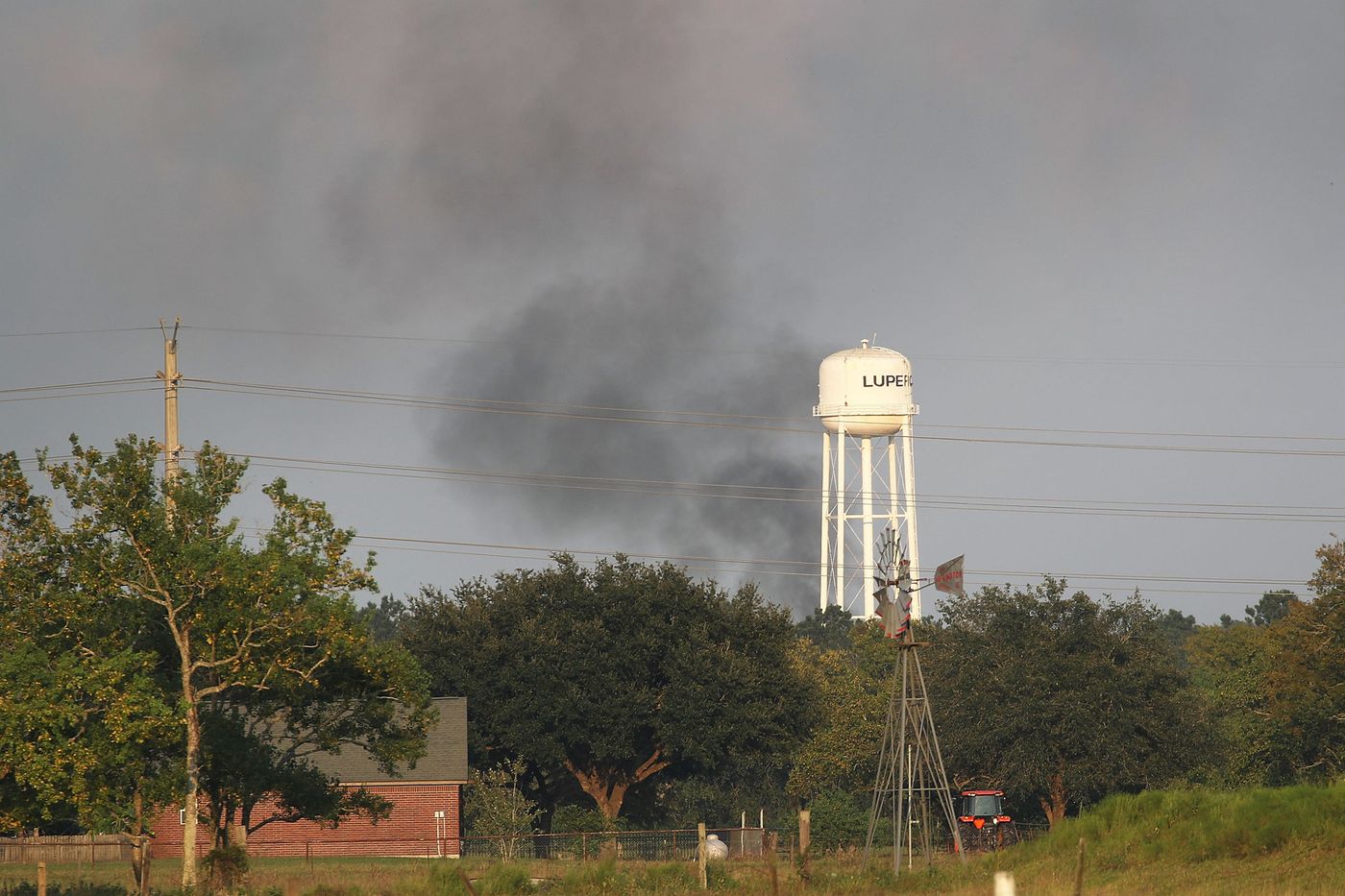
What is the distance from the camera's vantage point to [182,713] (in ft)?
110

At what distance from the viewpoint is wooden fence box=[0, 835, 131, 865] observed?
51656 mm

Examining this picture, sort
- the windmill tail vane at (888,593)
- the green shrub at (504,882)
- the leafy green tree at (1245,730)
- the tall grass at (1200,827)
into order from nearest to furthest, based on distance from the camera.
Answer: the tall grass at (1200,827)
the green shrub at (504,882)
the windmill tail vane at (888,593)
the leafy green tree at (1245,730)

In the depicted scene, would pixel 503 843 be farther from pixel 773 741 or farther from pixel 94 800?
pixel 94 800

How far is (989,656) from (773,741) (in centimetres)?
1110

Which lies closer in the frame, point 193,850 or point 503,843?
point 193,850

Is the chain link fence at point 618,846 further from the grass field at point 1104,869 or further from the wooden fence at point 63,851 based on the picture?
the wooden fence at point 63,851

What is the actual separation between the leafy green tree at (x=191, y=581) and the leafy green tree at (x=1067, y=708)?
40.2 meters

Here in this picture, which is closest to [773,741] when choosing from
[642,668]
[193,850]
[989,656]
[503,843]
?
[642,668]

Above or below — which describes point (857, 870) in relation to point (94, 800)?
below

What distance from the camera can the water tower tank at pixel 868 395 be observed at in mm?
101125

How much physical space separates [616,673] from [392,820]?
12458mm

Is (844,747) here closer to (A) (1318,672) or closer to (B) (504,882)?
(A) (1318,672)

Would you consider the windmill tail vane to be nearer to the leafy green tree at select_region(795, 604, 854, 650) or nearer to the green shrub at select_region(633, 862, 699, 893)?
the green shrub at select_region(633, 862, 699, 893)

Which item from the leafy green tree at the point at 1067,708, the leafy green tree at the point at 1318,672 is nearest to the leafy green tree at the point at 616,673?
the leafy green tree at the point at 1067,708
